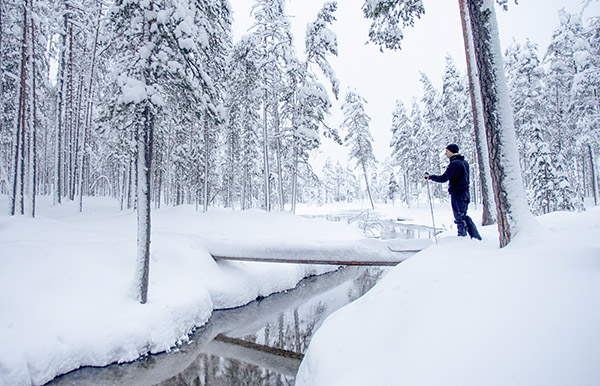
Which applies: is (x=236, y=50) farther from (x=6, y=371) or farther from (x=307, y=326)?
(x=6, y=371)

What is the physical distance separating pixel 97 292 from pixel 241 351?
3461mm

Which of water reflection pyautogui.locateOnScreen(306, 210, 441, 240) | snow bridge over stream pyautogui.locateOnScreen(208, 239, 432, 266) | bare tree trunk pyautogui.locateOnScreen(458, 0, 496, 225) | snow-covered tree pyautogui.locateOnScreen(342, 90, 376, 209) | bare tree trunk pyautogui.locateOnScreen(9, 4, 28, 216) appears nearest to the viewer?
snow bridge over stream pyautogui.locateOnScreen(208, 239, 432, 266)

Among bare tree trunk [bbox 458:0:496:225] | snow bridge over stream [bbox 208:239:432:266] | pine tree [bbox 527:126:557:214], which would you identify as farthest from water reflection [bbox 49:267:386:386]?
pine tree [bbox 527:126:557:214]

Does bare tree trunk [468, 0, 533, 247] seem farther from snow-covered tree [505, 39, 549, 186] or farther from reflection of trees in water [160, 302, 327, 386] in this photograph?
snow-covered tree [505, 39, 549, 186]

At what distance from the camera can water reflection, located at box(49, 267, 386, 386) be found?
5340 mm

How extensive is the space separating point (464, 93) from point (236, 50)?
21.5 meters

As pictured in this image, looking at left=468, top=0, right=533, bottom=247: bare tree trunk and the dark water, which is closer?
left=468, top=0, right=533, bottom=247: bare tree trunk

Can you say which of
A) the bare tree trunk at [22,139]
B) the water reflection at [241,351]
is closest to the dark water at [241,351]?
the water reflection at [241,351]

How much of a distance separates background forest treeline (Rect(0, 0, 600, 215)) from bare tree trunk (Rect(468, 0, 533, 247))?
1480 millimetres

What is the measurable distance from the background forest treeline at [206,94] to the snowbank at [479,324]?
4.46 meters

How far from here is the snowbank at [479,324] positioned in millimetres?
2068

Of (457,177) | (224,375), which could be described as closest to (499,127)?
(457,177)

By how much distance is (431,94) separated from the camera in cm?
3381

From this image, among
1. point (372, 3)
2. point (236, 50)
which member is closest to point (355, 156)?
point (236, 50)
